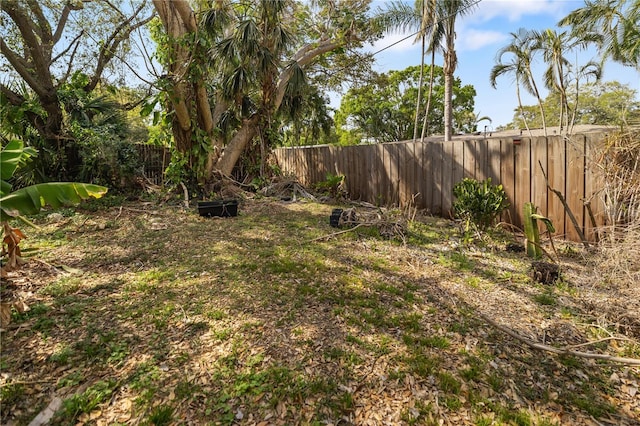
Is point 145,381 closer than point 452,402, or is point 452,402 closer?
point 452,402

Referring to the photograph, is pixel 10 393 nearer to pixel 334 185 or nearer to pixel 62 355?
pixel 62 355

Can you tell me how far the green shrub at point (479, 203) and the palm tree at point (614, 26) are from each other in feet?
29.6

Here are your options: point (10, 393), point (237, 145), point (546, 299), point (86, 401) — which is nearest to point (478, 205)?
point (546, 299)

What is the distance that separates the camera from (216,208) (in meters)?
6.15

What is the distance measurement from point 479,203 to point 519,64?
11.2 meters

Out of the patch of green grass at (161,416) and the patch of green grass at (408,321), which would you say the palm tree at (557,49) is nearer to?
the patch of green grass at (408,321)

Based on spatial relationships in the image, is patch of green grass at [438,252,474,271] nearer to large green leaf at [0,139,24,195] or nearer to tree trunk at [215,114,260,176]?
large green leaf at [0,139,24,195]

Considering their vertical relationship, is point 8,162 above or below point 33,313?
above

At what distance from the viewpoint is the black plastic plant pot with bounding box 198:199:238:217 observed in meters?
6.10

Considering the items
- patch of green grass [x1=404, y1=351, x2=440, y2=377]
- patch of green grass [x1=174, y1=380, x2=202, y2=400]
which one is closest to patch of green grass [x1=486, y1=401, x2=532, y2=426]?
patch of green grass [x1=404, y1=351, x2=440, y2=377]

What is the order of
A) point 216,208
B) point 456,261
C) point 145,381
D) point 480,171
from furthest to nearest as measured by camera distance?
point 216,208
point 480,171
point 456,261
point 145,381

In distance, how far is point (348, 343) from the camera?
2383mm

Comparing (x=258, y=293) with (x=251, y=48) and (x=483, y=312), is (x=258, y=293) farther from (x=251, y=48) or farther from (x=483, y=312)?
(x=251, y=48)

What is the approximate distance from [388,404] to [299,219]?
4.40 meters
